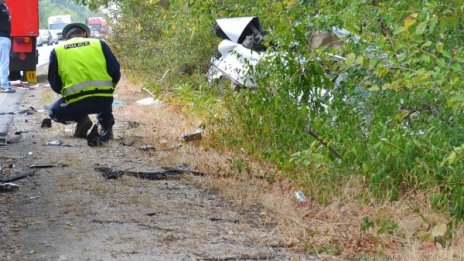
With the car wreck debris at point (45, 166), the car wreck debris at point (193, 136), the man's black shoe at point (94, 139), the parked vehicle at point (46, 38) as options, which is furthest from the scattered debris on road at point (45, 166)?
the parked vehicle at point (46, 38)

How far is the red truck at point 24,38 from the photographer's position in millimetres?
17734

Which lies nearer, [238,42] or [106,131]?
[106,131]

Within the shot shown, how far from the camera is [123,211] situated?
19.9 ft

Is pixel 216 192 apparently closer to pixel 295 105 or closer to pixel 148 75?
pixel 295 105

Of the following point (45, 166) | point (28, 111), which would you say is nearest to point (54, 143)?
point (45, 166)

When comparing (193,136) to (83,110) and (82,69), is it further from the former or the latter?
(82,69)

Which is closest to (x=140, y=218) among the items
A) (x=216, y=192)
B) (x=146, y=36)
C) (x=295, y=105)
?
(x=216, y=192)

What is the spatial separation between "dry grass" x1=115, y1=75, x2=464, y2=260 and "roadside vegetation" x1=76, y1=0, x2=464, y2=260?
0.6 inches

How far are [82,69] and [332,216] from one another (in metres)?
4.07

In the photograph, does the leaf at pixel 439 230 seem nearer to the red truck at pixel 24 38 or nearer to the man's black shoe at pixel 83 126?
the man's black shoe at pixel 83 126

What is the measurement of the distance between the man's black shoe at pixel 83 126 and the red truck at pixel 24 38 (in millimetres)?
8613

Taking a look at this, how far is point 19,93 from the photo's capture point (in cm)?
1584

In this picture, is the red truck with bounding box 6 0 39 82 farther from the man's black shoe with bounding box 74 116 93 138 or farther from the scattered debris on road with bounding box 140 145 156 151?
the scattered debris on road with bounding box 140 145 156 151

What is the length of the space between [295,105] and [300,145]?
36 cm
